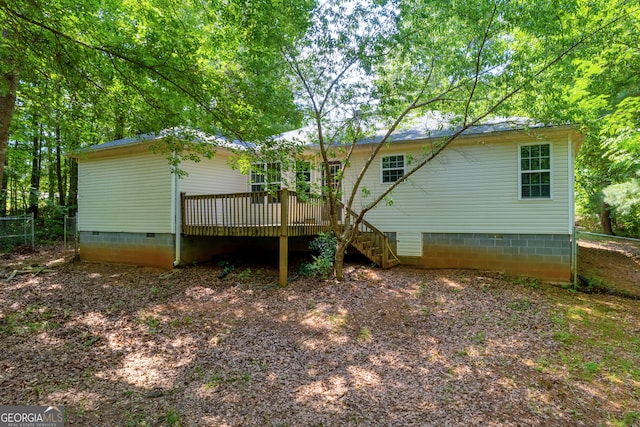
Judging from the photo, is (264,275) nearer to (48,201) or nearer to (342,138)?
(342,138)

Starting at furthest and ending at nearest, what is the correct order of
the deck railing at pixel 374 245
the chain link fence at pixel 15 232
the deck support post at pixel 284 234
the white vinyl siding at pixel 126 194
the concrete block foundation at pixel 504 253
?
the chain link fence at pixel 15 232 → the white vinyl siding at pixel 126 194 → the deck railing at pixel 374 245 → the concrete block foundation at pixel 504 253 → the deck support post at pixel 284 234

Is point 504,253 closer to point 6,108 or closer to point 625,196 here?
point 625,196

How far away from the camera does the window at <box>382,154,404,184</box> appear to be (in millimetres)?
10148

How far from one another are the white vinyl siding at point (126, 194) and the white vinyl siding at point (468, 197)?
5.78 metres

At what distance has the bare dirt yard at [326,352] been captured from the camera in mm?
3686

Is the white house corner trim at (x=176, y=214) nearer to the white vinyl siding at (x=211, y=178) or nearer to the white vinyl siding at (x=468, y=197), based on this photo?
the white vinyl siding at (x=211, y=178)

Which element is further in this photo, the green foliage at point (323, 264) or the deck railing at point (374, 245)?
the deck railing at point (374, 245)

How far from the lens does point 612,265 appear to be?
1080cm

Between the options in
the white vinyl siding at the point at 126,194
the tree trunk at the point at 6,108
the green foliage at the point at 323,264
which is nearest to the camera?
the tree trunk at the point at 6,108

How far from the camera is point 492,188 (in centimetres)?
902

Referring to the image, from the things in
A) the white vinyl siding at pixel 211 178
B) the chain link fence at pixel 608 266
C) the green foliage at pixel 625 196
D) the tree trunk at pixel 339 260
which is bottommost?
the chain link fence at pixel 608 266

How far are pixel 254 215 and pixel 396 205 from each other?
170 inches

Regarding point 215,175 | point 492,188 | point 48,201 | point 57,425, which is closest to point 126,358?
point 57,425

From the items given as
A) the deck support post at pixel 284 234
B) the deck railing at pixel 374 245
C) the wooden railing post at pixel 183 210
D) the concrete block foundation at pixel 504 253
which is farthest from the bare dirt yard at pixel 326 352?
the wooden railing post at pixel 183 210
